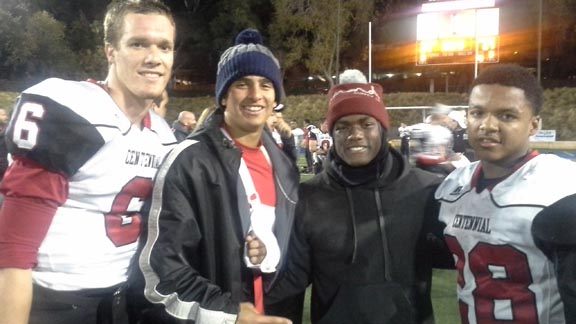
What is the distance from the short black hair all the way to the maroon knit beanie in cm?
41

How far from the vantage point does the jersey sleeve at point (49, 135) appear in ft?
6.08

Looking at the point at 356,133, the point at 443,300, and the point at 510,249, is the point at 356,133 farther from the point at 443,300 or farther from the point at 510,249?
the point at 443,300

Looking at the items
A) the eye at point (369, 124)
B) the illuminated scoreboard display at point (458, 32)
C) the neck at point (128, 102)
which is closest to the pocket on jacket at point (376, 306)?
the eye at point (369, 124)

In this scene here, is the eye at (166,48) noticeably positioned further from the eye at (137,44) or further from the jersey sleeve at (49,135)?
the jersey sleeve at (49,135)

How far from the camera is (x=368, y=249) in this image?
2.31m

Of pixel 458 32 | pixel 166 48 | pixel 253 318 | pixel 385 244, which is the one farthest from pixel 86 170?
pixel 458 32

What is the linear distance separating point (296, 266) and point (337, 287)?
18cm

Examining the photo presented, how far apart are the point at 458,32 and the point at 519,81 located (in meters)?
23.0

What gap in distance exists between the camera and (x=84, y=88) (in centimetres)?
207

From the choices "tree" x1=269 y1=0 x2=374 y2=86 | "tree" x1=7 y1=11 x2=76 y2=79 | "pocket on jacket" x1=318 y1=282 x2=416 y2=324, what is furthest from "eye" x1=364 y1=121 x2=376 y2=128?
"tree" x1=269 y1=0 x2=374 y2=86

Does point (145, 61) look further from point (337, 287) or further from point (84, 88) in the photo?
point (337, 287)

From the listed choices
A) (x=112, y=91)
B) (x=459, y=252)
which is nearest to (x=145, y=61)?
(x=112, y=91)

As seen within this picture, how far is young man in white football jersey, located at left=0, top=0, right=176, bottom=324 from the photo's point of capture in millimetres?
1851

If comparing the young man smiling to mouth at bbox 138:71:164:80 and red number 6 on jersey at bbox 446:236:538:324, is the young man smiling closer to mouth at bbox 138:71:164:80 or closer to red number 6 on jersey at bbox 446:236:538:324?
mouth at bbox 138:71:164:80
